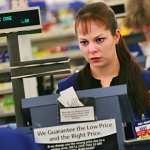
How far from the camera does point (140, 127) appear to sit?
1.63 metres

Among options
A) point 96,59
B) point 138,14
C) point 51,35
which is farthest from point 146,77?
point 51,35

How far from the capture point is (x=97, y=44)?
1.95 metres

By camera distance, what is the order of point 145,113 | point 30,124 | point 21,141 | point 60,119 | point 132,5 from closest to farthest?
point 21,141 < point 60,119 < point 30,124 < point 145,113 < point 132,5

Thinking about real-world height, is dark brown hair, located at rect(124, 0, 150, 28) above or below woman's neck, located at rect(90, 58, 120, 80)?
above

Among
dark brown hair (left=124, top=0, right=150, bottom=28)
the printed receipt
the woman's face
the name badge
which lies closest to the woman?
the woman's face

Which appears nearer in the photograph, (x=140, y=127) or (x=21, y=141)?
(x=21, y=141)

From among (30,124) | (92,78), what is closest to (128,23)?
(92,78)

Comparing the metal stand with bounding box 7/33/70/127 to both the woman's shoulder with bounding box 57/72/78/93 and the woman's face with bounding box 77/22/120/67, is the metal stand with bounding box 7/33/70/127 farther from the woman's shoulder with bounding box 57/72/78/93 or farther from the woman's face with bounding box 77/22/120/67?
the woman's face with bounding box 77/22/120/67

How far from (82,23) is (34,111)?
0.53 meters

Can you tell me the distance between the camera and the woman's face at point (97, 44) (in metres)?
1.92

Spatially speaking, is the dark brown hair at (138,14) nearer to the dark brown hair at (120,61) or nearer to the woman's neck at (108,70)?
the dark brown hair at (120,61)

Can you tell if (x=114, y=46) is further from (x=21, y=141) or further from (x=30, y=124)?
(x=21, y=141)

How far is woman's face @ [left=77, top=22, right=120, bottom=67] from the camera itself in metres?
1.92

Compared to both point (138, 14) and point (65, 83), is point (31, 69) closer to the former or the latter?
point (65, 83)
